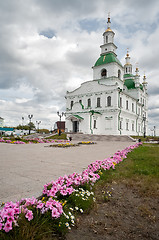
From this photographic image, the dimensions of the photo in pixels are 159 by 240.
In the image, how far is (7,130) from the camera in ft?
146

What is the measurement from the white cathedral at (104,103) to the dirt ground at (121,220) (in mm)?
28942

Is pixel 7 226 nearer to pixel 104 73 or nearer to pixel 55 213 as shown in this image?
pixel 55 213

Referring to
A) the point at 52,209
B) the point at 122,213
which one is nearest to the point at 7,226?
the point at 52,209

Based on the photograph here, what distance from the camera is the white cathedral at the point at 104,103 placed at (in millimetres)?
32312

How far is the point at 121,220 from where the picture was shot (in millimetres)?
2326

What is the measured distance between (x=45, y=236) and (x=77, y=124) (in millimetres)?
32398

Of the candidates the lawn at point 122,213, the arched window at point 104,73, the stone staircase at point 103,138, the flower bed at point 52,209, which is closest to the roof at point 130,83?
the arched window at point 104,73

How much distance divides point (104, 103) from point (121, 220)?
31912 millimetres

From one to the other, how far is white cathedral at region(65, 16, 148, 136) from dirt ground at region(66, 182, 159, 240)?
28942 mm

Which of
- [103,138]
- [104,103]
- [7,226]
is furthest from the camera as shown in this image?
[104,103]

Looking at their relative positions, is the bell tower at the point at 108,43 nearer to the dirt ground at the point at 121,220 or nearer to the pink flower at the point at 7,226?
the dirt ground at the point at 121,220

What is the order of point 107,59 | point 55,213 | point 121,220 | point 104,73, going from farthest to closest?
1. point 104,73
2. point 107,59
3. point 121,220
4. point 55,213

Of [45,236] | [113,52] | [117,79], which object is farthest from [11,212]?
[113,52]

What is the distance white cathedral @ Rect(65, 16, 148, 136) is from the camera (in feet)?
106
